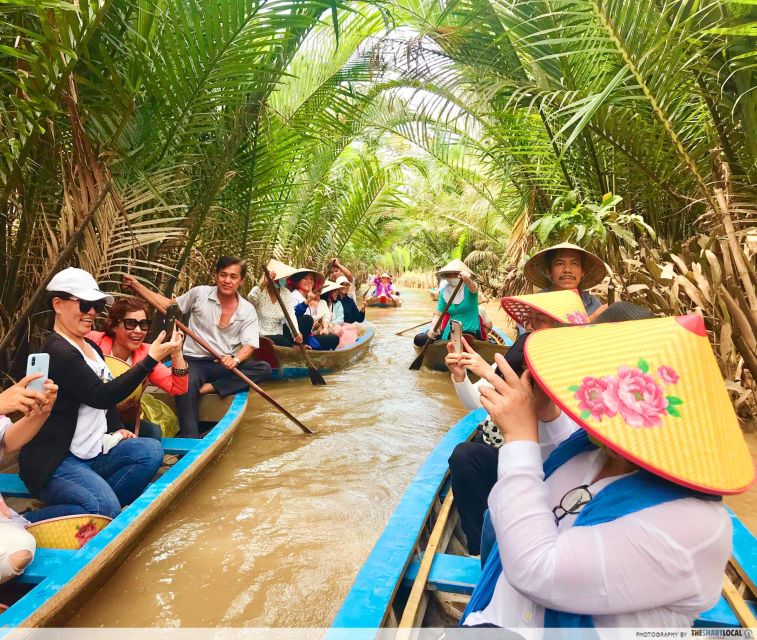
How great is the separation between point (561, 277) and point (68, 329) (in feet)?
9.50

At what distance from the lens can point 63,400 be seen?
2227 millimetres

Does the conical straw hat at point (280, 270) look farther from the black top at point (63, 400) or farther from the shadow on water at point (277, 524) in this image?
the black top at point (63, 400)

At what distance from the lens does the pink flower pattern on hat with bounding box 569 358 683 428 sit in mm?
901

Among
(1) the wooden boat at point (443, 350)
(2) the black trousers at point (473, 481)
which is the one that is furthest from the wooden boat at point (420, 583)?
(1) the wooden boat at point (443, 350)

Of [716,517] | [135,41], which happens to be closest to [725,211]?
[716,517]

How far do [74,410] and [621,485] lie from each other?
7.35 ft

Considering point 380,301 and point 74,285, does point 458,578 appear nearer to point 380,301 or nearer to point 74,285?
point 74,285

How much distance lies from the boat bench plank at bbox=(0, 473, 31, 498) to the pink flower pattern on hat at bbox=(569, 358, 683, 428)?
2.57m

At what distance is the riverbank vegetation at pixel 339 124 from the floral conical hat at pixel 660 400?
2.04m

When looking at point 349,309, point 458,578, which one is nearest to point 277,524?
point 458,578

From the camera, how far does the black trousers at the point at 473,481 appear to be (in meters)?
2.03

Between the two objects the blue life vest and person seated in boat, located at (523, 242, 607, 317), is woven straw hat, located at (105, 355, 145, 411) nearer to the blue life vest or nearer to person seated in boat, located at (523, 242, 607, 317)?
the blue life vest

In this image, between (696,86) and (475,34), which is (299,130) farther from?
(696,86)

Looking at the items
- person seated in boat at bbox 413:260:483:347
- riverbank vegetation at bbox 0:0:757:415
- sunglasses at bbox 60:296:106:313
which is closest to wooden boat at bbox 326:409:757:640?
sunglasses at bbox 60:296:106:313
